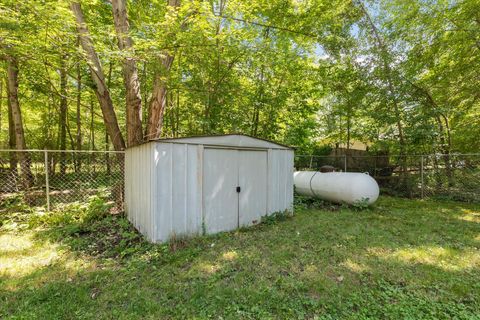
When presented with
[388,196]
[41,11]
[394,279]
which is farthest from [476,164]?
[41,11]

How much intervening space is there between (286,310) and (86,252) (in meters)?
3.23

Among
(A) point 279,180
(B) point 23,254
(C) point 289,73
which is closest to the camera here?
(B) point 23,254

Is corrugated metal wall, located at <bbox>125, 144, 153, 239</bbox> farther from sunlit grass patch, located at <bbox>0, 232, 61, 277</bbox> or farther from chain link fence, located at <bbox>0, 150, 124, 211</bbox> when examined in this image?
sunlit grass patch, located at <bbox>0, 232, 61, 277</bbox>

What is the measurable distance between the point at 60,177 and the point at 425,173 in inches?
494

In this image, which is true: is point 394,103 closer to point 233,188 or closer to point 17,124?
point 233,188

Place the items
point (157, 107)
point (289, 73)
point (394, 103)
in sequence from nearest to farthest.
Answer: point (157, 107), point (394, 103), point (289, 73)

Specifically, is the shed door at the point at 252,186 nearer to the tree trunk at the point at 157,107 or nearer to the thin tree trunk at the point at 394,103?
the tree trunk at the point at 157,107

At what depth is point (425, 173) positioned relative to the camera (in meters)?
7.61

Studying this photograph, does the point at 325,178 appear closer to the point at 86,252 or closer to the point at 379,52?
the point at 379,52

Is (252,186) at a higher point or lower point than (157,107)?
lower

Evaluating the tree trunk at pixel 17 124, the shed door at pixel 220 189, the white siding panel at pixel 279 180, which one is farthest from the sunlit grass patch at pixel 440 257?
the tree trunk at pixel 17 124

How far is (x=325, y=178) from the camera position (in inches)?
268

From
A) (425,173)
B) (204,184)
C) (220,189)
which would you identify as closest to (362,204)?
(425,173)

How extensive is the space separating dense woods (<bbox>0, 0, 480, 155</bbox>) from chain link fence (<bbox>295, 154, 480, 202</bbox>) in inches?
20.7
